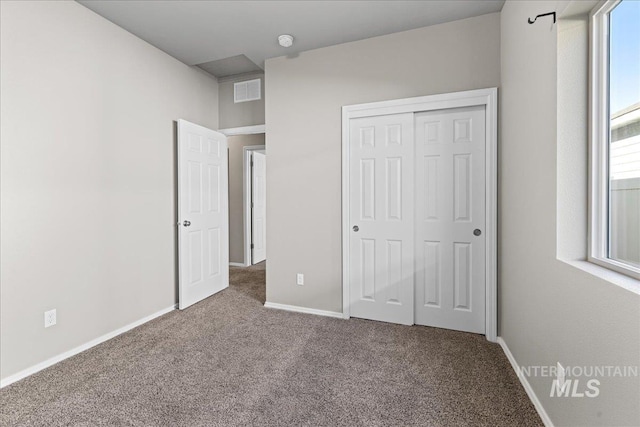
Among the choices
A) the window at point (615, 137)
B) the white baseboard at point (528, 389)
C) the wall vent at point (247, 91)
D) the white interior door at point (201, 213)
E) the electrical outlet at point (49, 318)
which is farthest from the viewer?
the wall vent at point (247, 91)

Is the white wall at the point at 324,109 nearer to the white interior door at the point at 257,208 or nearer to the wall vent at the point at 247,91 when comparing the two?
the wall vent at the point at 247,91

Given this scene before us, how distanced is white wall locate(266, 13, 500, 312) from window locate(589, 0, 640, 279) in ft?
4.03

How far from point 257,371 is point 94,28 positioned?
2912 mm

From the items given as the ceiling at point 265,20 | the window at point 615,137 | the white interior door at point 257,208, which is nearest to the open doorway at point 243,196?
the white interior door at point 257,208

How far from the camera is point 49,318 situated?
2.13 m

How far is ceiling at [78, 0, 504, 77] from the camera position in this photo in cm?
233

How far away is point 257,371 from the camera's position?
2.02 meters

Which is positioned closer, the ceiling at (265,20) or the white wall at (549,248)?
the white wall at (549,248)

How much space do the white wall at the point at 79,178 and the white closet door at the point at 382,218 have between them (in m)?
1.94

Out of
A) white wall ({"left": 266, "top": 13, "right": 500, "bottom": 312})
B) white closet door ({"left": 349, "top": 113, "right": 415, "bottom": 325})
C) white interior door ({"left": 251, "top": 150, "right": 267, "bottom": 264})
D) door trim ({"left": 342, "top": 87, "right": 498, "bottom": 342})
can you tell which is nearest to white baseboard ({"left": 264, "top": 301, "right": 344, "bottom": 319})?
white wall ({"left": 266, "top": 13, "right": 500, "bottom": 312})

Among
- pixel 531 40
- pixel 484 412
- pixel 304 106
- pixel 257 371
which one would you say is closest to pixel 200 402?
pixel 257 371

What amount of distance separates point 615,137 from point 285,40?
8.24 ft

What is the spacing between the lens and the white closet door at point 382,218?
271 cm

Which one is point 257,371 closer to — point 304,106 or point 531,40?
point 304,106
